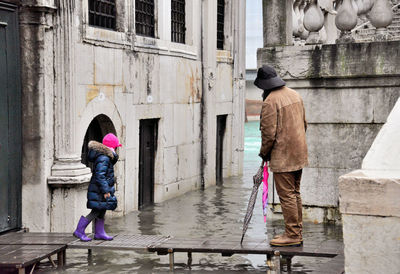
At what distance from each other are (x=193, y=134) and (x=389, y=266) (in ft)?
40.9

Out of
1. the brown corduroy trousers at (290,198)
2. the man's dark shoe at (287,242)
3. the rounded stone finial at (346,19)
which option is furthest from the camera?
the rounded stone finial at (346,19)

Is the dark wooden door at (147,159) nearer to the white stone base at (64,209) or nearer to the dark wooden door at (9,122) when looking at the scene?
the white stone base at (64,209)

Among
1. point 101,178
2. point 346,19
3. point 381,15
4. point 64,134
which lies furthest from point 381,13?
point 64,134

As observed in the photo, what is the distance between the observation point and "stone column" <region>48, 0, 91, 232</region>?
1029 cm

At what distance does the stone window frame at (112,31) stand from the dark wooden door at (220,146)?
20.3ft

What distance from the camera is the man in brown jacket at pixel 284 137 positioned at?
7.72 meters

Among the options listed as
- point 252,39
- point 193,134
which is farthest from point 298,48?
point 252,39

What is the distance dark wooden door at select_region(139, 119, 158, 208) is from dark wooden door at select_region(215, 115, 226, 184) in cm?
404

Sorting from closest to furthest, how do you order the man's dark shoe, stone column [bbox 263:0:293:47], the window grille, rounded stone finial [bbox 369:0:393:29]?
the man's dark shoe
rounded stone finial [bbox 369:0:393:29]
stone column [bbox 263:0:293:47]
the window grille

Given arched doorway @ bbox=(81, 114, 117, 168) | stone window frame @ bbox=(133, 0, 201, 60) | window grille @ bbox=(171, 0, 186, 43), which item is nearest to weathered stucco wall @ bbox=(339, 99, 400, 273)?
arched doorway @ bbox=(81, 114, 117, 168)

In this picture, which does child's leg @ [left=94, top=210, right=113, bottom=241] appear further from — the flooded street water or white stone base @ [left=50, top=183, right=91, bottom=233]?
white stone base @ [left=50, top=183, right=91, bottom=233]

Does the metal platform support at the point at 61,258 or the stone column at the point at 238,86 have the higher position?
the stone column at the point at 238,86

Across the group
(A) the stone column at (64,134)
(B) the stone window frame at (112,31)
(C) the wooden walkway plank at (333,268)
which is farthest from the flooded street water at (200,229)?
(B) the stone window frame at (112,31)

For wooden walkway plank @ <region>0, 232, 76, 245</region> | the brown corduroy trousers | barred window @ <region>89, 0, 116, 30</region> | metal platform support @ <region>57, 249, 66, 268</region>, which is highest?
barred window @ <region>89, 0, 116, 30</region>
